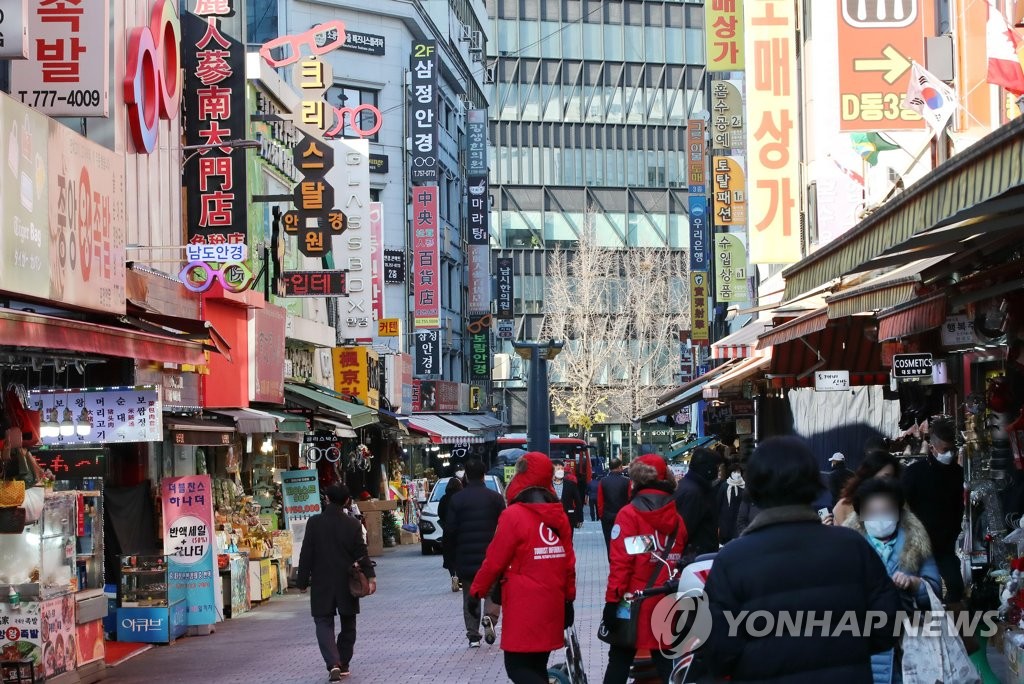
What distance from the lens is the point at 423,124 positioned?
159ft

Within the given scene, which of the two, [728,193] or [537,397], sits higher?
[728,193]

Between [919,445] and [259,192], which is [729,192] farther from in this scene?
[919,445]

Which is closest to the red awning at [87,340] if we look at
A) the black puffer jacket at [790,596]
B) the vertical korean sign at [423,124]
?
the black puffer jacket at [790,596]

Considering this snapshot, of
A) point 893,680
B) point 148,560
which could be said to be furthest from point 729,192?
point 893,680

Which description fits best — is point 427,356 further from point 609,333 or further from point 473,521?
point 473,521

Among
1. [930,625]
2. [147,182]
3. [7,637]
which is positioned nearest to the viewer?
[930,625]

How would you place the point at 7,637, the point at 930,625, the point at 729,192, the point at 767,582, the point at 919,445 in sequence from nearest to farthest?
the point at 767,582 < the point at 930,625 < the point at 7,637 < the point at 919,445 < the point at 729,192

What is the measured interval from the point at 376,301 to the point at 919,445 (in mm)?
25544

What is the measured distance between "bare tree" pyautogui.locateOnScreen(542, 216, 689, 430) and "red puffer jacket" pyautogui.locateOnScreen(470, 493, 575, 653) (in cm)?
6219

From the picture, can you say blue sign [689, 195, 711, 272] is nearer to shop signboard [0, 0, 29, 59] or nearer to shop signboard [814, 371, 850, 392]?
shop signboard [814, 371, 850, 392]

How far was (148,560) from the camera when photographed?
644 inches

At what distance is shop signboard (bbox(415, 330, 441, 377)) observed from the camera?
5088cm

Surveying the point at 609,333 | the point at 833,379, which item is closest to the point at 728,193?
Answer: the point at 833,379

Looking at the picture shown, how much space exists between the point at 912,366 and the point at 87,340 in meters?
7.68
